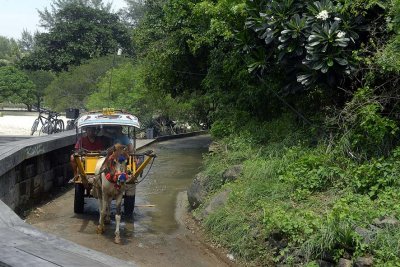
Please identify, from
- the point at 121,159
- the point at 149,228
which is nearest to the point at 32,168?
the point at 149,228

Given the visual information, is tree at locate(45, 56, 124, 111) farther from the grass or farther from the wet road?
the grass

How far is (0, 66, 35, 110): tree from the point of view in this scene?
5047cm

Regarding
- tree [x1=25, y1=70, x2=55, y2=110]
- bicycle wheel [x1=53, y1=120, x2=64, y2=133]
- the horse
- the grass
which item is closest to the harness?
the horse

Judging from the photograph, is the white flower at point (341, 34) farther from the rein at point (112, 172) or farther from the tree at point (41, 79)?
the tree at point (41, 79)

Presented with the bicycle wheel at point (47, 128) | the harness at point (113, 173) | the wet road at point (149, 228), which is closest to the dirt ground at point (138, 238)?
the wet road at point (149, 228)

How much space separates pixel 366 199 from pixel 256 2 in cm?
581

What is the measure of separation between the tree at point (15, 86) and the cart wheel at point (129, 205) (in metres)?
42.2

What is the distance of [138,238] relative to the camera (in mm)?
10086

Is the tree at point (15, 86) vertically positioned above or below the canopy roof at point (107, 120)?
above

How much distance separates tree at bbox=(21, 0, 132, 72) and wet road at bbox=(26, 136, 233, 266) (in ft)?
122

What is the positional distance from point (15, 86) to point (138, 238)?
44.1m

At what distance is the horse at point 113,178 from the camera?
9633 millimetres

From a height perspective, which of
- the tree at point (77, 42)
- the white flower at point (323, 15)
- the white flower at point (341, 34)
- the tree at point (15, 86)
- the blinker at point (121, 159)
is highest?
the tree at point (77, 42)

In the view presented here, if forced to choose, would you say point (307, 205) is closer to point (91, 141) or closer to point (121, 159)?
point (121, 159)
